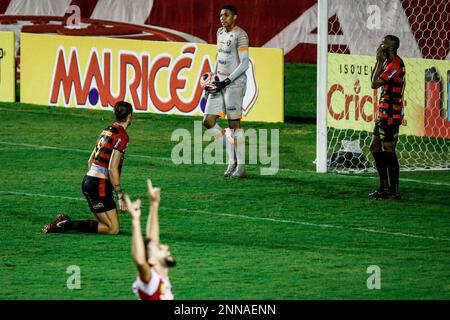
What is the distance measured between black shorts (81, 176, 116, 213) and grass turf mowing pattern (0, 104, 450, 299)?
32cm

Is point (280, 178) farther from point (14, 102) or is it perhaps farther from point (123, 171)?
point (14, 102)

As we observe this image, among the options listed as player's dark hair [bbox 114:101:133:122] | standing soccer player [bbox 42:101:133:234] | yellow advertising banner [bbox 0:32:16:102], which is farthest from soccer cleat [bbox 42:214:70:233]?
yellow advertising banner [bbox 0:32:16:102]

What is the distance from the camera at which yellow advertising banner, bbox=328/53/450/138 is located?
18.8 meters

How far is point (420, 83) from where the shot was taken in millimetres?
18969

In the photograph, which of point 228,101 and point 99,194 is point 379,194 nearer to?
point 228,101

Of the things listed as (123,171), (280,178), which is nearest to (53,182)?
(123,171)

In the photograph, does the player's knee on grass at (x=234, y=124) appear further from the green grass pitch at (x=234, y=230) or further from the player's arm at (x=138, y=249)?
the player's arm at (x=138, y=249)

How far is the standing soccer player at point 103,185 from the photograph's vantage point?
40.9ft

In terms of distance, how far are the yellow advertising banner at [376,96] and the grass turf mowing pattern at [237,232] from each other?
2.61 feet

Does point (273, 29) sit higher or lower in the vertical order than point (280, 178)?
higher

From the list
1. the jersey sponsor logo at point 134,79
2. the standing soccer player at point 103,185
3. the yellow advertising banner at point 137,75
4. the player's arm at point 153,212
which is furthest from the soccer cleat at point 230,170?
the player's arm at point 153,212

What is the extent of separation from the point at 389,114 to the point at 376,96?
455 centimetres
